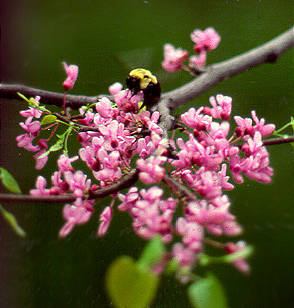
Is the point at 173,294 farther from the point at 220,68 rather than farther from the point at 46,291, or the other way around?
the point at 220,68

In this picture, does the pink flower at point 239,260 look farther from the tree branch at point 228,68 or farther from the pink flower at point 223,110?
the tree branch at point 228,68

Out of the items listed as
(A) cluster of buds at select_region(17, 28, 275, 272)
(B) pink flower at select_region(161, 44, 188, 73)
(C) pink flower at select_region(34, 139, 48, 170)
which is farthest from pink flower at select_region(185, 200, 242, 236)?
(B) pink flower at select_region(161, 44, 188, 73)

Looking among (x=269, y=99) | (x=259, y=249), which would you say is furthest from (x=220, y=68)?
(x=259, y=249)

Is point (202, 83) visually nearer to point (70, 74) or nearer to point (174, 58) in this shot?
point (174, 58)

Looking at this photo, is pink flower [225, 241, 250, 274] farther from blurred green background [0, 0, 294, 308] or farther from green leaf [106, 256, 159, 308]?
blurred green background [0, 0, 294, 308]

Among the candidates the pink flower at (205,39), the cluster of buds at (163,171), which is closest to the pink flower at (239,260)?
the cluster of buds at (163,171)
